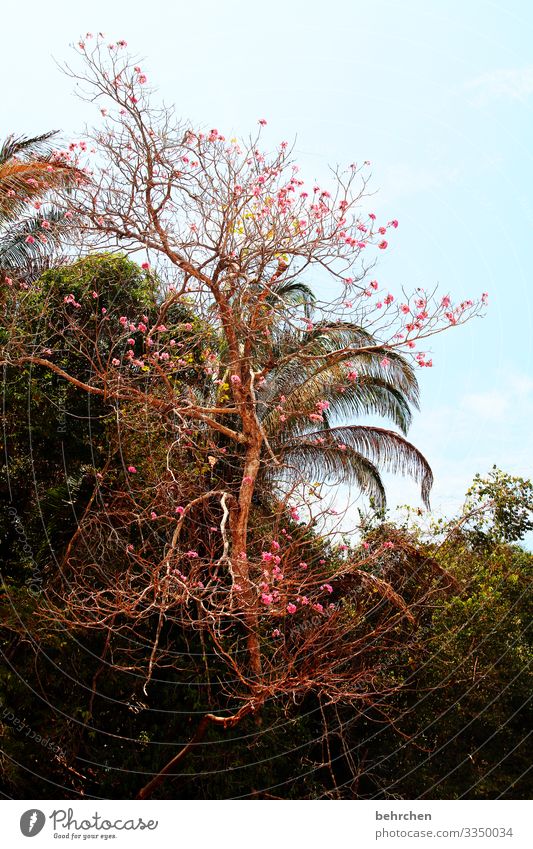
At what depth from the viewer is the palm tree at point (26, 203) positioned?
870 cm

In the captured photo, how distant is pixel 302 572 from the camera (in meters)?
8.14

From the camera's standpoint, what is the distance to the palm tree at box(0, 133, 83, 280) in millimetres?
8703

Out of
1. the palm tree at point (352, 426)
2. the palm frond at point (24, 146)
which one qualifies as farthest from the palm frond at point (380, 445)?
the palm frond at point (24, 146)

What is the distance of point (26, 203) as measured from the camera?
914 cm

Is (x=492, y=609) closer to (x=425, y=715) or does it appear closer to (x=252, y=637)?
(x=425, y=715)

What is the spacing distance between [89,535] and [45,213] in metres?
3.94

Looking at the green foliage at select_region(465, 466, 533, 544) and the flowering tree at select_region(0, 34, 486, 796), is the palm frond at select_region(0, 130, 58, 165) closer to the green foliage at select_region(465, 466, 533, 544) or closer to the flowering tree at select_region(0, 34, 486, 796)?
the flowering tree at select_region(0, 34, 486, 796)

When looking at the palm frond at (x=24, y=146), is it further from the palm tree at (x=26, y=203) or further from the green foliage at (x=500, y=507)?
the green foliage at (x=500, y=507)

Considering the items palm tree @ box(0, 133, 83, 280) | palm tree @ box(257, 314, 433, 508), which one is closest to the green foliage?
palm tree @ box(257, 314, 433, 508)
